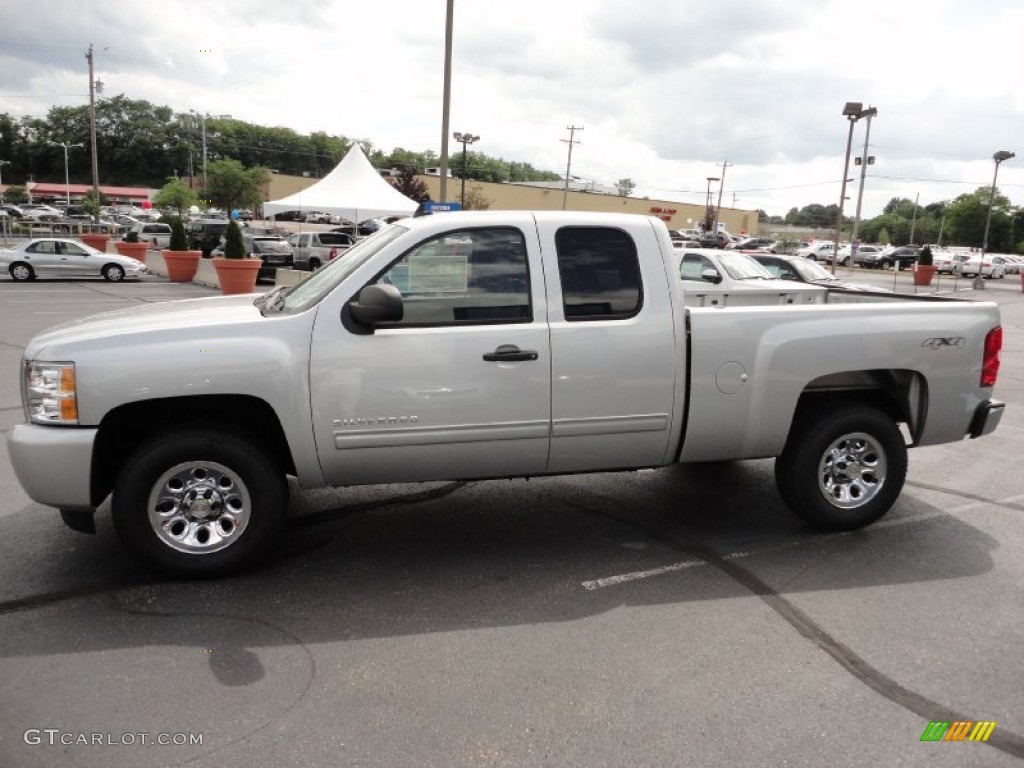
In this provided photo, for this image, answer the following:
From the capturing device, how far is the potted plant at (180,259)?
2581cm

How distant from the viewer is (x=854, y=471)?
5.09 metres

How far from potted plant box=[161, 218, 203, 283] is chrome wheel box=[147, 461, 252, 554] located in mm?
23755

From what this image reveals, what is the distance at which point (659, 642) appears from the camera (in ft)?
12.1

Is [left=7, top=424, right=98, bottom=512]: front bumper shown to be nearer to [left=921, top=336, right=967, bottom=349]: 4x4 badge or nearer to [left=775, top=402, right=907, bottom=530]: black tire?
[left=775, top=402, right=907, bottom=530]: black tire

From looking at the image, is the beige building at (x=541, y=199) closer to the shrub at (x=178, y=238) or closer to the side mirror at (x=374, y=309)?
the shrub at (x=178, y=238)

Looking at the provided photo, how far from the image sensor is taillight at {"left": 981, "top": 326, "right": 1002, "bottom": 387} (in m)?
5.07

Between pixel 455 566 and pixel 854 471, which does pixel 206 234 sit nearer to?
pixel 455 566

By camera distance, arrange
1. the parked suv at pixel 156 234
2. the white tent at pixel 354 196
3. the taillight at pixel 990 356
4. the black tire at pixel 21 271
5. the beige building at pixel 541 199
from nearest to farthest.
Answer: the taillight at pixel 990 356
the black tire at pixel 21 271
the white tent at pixel 354 196
the parked suv at pixel 156 234
the beige building at pixel 541 199

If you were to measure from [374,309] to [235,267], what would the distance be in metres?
17.8

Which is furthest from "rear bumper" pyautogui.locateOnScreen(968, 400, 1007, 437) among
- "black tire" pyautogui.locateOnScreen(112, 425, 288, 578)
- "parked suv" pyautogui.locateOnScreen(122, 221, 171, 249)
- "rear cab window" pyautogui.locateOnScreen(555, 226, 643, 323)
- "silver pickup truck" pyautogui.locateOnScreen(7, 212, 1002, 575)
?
"parked suv" pyautogui.locateOnScreen(122, 221, 171, 249)

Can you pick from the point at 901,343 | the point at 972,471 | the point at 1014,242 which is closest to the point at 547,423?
the point at 901,343

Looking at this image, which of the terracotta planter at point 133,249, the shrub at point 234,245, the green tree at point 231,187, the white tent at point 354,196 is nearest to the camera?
the shrub at point 234,245

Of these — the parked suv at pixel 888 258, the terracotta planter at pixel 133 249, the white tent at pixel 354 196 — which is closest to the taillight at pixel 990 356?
the white tent at pixel 354 196

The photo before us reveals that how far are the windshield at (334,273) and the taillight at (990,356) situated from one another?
3.72m
